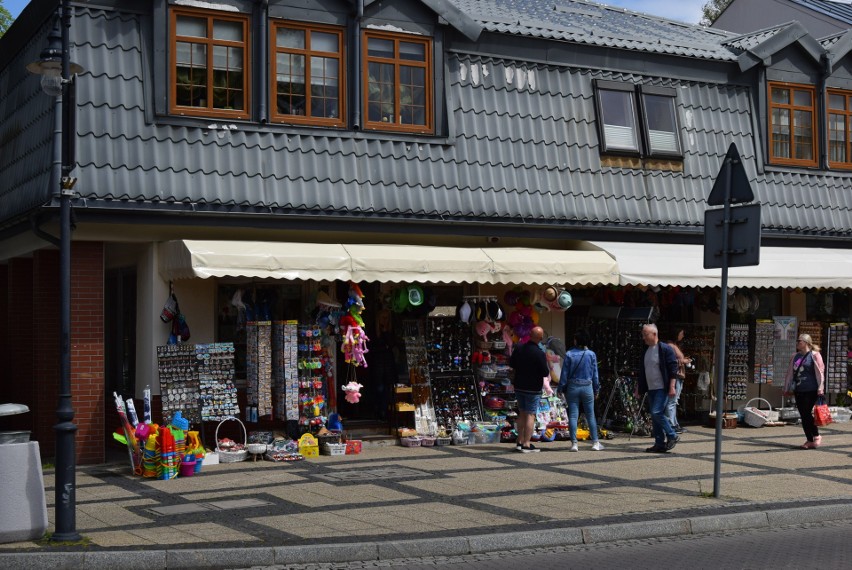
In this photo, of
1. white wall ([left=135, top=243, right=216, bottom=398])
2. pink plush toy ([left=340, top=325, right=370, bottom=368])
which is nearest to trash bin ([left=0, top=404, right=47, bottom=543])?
white wall ([left=135, top=243, right=216, bottom=398])

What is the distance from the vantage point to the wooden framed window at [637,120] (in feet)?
60.5

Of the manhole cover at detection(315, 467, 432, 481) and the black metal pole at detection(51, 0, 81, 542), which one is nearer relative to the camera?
the black metal pole at detection(51, 0, 81, 542)

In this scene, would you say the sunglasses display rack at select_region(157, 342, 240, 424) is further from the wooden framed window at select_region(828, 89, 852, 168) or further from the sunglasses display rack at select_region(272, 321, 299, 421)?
the wooden framed window at select_region(828, 89, 852, 168)

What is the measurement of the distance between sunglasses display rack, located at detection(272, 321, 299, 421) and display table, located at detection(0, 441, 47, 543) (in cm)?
581

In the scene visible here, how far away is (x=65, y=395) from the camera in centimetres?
973

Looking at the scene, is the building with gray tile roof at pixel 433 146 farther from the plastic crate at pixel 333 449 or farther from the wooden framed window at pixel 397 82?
the plastic crate at pixel 333 449

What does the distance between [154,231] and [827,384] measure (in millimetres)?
12692

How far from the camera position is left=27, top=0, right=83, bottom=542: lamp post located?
948 cm

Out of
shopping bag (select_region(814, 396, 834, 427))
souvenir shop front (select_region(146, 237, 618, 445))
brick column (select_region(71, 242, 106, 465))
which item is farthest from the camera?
shopping bag (select_region(814, 396, 834, 427))

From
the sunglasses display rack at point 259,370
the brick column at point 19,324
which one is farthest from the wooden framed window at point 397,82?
the brick column at point 19,324

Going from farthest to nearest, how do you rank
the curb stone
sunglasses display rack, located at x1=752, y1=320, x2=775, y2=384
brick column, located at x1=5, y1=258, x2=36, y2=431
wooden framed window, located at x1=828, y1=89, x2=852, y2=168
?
wooden framed window, located at x1=828, y1=89, x2=852, y2=168 < sunglasses display rack, located at x1=752, y1=320, x2=775, y2=384 < brick column, located at x1=5, y1=258, x2=36, y2=431 < the curb stone

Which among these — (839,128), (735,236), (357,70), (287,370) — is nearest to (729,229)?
(735,236)

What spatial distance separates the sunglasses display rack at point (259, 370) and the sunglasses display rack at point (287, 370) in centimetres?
15

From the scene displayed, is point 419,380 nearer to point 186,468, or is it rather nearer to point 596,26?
point 186,468
